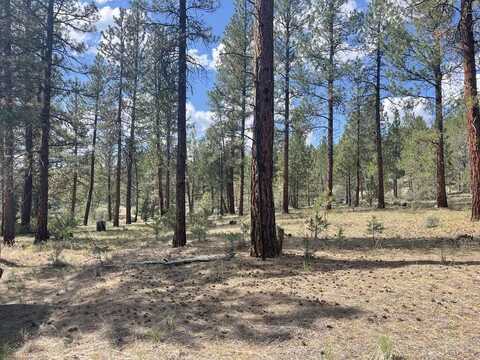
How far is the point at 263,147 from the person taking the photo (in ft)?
24.6

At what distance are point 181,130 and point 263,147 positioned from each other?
159 inches

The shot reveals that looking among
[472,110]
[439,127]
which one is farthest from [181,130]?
[439,127]

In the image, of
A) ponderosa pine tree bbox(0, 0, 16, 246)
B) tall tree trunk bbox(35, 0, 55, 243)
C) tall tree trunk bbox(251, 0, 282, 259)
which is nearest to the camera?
tall tree trunk bbox(251, 0, 282, 259)

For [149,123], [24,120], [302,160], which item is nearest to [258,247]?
[24,120]

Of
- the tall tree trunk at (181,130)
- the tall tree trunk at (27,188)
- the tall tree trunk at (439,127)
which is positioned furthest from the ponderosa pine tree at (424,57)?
the tall tree trunk at (27,188)

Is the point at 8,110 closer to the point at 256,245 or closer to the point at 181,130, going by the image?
the point at 181,130

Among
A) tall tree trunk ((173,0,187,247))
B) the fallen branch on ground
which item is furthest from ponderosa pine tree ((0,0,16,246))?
the fallen branch on ground

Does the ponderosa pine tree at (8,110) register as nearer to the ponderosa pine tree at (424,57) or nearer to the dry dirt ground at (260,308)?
the dry dirt ground at (260,308)

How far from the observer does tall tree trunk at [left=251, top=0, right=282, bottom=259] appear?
748 centimetres

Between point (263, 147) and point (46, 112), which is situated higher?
point (46, 112)

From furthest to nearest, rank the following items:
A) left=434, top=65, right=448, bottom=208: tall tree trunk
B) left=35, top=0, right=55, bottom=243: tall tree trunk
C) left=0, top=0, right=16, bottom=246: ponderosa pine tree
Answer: left=434, top=65, right=448, bottom=208: tall tree trunk
left=35, top=0, right=55, bottom=243: tall tree trunk
left=0, top=0, right=16, bottom=246: ponderosa pine tree

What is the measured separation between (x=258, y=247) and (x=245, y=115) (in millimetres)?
17164

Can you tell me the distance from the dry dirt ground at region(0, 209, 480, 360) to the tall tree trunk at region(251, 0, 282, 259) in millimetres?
467

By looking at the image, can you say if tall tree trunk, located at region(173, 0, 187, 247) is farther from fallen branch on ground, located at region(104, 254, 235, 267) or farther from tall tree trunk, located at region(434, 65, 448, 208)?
tall tree trunk, located at region(434, 65, 448, 208)
